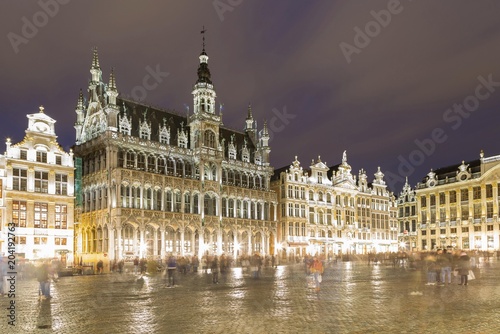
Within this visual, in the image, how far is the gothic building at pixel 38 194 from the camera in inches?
2132

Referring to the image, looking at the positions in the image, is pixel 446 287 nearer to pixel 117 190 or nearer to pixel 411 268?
pixel 411 268

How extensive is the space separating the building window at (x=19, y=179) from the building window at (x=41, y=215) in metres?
2.38

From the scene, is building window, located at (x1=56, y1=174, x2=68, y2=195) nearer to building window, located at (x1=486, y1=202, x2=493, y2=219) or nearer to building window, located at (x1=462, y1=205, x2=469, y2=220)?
building window, located at (x1=486, y1=202, x2=493, y2=219)

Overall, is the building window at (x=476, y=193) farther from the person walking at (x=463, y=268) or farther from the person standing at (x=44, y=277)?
the person standing at (x=44, y=277)

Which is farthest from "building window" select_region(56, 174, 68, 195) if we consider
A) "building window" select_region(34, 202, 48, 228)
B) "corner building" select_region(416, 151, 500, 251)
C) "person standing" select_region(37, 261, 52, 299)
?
"corner building" select_region(416, 151, 500, 251)

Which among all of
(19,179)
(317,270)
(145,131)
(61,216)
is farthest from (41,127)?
(317,270)

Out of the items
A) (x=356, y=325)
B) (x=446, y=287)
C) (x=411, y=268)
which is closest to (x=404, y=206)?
(x=411, y=268)

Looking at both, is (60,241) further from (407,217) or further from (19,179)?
(407,217)

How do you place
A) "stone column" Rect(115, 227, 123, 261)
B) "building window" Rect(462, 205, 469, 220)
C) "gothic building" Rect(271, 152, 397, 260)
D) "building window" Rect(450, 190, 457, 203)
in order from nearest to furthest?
"stone column" Rect(115, 227, 123, 261), "gothic building" Rect(271, 152, 397, 260), "building window" Rect(462, 205, 469, 220), "building window" Rect(450, 190, 457, 203)

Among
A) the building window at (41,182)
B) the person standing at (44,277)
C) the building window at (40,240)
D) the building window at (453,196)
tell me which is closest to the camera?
the person standing at (44,277)

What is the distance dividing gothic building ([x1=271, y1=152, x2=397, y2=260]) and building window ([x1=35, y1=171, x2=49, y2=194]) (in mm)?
37191

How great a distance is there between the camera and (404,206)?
402 ft

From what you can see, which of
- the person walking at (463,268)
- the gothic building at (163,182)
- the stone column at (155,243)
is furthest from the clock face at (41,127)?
the person walking at (463,268)

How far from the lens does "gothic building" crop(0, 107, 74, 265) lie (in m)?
54.2
